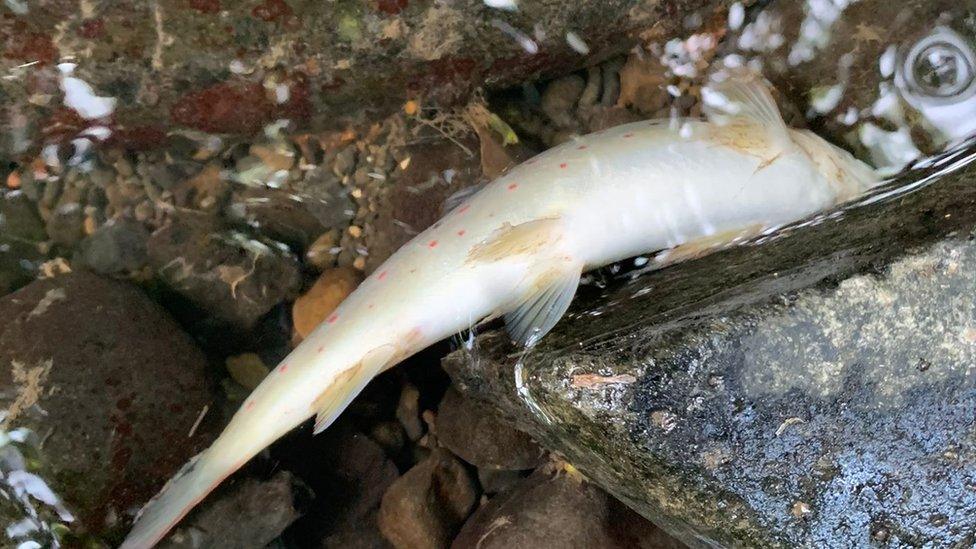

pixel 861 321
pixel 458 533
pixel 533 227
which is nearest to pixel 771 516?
pixel 861 321

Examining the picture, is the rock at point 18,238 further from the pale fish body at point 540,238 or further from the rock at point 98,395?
the pale fish body at point 540,238

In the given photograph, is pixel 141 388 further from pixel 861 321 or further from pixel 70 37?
pixel 861 321

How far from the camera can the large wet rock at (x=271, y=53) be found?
3.41m

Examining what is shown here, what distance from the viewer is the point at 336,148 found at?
416 centimetres

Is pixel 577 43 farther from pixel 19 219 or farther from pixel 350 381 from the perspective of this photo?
pixel 19 219

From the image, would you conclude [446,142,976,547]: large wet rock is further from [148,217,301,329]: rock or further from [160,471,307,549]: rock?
[148,217,301,329]: rock

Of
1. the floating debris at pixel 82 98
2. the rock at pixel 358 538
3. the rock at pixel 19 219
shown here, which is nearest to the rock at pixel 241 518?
the rock at pixel 358 538

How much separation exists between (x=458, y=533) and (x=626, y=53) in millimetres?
2878

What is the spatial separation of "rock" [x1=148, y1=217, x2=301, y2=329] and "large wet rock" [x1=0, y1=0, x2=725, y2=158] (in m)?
0.67

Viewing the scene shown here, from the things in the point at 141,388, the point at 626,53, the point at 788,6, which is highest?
the point at 788,6

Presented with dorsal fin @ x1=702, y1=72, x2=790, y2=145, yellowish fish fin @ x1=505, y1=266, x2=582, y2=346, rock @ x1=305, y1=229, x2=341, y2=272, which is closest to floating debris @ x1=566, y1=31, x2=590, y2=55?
dorsal fin @ x1=702, y1=72, x2=790, y2=145

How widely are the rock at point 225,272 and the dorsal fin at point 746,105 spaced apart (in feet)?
8.51

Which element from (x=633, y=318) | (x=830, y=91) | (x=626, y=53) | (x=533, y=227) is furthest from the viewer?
(x=626, y=53)

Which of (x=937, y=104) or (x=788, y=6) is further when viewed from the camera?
(x=788, y=6)
